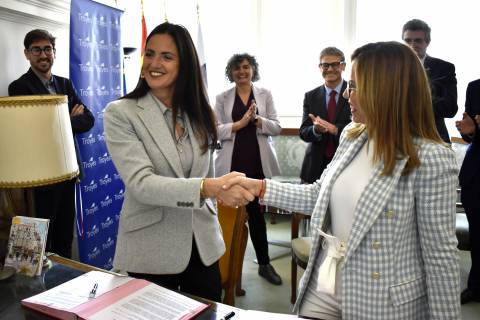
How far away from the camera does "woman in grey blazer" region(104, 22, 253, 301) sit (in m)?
1.48

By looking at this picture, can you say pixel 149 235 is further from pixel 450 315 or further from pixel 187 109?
pixel 450 315

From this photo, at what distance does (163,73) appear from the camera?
158cm

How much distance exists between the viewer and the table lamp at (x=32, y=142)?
4.80ft

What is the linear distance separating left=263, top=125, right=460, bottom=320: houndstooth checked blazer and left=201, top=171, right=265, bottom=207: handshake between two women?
470mm

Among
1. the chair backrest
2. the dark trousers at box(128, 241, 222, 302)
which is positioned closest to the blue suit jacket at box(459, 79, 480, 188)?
the dark trousers at box(128, 241, 222, 302)

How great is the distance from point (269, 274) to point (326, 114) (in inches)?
53.3

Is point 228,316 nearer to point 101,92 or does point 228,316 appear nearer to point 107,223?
point 107,223

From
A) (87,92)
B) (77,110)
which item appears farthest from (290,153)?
(77,110)

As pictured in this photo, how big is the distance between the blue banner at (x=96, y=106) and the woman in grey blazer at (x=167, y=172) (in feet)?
5.19

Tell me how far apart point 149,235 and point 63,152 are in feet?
1.55

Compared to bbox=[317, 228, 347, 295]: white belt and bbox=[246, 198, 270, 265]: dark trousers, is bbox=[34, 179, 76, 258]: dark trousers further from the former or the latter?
bbox=[317, 228, 347, 295]: white belt

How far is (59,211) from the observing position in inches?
113

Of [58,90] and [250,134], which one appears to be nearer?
[58,90]

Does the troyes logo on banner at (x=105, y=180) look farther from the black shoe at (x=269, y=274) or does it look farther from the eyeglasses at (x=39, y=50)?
the black shoe at (x=269, y=274)
